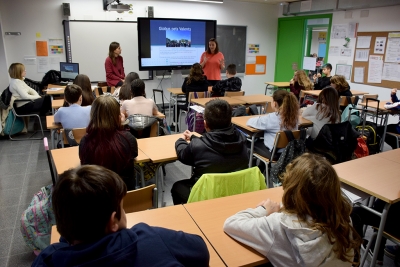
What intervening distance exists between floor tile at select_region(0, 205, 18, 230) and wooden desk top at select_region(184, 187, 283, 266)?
2.06m

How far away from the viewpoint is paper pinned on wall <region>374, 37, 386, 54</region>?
6.53 m

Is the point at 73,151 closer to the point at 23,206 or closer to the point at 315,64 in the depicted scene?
the point at 23,206

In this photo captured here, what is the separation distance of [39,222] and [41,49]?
540 centimetres

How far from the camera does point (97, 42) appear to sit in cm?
704

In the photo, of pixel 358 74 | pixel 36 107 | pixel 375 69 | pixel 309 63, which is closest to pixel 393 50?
pixel 375 69

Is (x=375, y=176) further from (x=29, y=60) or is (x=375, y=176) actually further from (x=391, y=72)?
(x=29, y=60)

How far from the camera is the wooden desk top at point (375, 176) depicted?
1962 mm

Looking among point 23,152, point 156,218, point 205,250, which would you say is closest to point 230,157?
point 156,218

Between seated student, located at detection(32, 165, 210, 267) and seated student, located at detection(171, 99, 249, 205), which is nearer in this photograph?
seated student, located at detection(32, 165, 210, 267)

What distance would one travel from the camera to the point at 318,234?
1.26 metres

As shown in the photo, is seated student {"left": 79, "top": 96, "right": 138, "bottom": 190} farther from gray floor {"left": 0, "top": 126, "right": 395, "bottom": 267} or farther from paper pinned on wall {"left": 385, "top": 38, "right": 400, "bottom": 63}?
paper pinned on wall {"left": 385, "top": 38, "right": 400, "bottom": 63}

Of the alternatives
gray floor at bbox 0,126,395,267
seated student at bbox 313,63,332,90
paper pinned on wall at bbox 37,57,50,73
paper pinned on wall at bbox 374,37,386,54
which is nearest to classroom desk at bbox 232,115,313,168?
gray floor at bbox 0,126,395,267

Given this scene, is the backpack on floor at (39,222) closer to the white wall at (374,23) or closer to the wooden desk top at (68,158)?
the wooden desk top at (68,158)

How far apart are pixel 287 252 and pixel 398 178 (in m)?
1.32
